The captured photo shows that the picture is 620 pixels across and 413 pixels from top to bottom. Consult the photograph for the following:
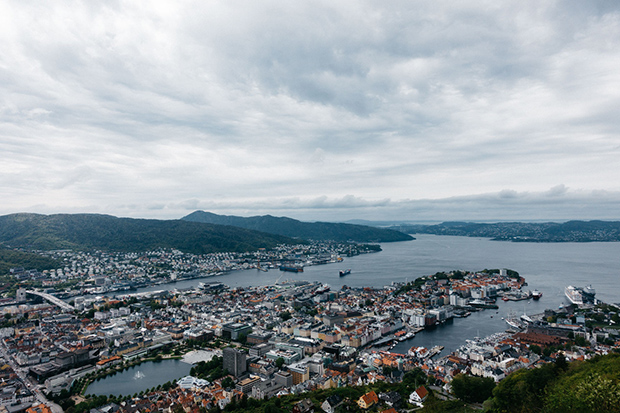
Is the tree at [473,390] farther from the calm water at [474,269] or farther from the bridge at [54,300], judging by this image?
the bridge at [54,300]

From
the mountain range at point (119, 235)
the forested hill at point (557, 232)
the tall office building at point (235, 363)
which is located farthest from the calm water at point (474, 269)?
the forested hill at point (557, 232)

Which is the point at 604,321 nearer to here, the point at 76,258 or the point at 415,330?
the point at 415,330

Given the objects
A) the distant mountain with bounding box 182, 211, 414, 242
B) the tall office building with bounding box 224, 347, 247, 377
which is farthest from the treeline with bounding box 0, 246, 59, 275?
the distant mountain with bounding box 182, 211, 414, 242

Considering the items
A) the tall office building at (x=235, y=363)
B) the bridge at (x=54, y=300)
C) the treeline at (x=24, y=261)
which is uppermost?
the treeline at (x=24, y=261)

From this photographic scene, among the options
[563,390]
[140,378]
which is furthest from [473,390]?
[140,378]

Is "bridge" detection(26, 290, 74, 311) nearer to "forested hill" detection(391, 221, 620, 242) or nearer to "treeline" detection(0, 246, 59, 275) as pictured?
"treeline" detection(0, 246, 59, 275)

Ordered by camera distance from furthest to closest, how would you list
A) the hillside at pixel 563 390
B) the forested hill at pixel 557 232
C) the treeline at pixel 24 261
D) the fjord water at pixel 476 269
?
the forested hill at pixel 557 232, the treeline at pixel 24 261, the fjord water at pixel 476 269, the hillside at pixel 563 390

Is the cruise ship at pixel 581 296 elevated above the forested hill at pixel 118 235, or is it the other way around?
the forested hill at pixel 118 235
